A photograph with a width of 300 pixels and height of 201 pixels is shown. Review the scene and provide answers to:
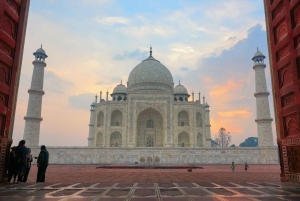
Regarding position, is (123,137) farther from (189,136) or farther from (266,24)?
(266,24)

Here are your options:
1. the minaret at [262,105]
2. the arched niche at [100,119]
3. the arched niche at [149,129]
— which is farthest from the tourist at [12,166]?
the arched niche at [100,119]

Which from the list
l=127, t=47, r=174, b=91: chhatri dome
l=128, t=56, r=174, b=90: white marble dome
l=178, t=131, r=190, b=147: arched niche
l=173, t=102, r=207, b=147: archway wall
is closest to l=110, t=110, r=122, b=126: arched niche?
l=127, t=47, r=174, b=91: chhatri dome

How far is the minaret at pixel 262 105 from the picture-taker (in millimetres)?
23812

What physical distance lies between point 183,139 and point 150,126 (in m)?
4.63

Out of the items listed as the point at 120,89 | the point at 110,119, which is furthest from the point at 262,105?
the point at 120,89

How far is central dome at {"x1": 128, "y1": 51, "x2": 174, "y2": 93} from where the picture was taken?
33.8 metres

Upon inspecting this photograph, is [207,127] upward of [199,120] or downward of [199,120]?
downward

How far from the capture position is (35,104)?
77.4ft

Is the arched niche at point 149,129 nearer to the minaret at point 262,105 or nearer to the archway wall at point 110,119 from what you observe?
the archway wall at point 110,119

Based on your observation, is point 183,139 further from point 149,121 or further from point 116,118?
point 116,118

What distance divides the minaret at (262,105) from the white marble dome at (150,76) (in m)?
13.0

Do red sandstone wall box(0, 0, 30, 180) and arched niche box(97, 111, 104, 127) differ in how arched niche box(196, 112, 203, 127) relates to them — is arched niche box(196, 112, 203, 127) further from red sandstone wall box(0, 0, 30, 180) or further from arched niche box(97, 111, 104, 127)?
red sandstone wall box(0, 0, 30, 180)

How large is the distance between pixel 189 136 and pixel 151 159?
8461 millimetres

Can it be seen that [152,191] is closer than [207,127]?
Yes
